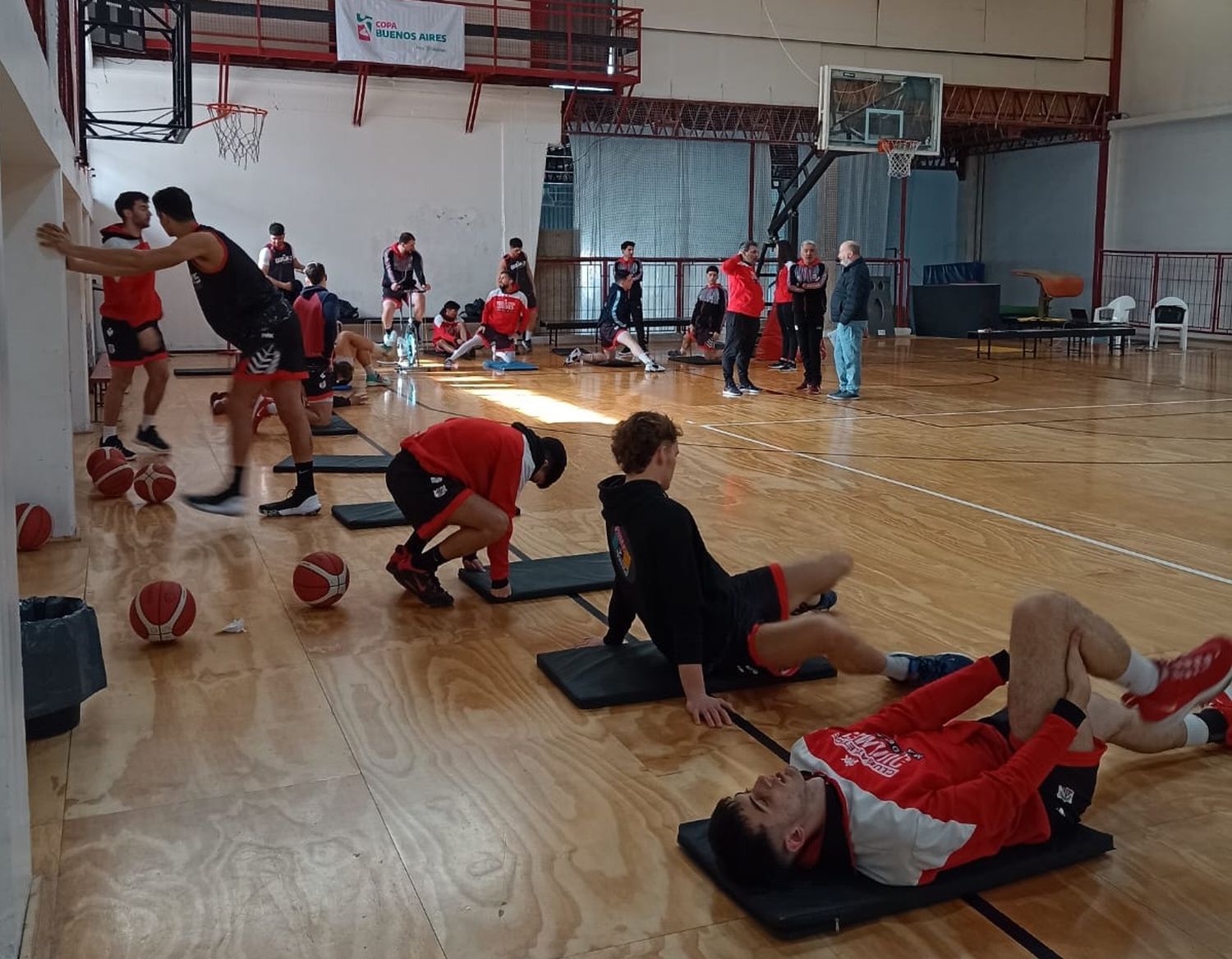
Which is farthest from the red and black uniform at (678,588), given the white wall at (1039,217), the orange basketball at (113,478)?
the white wall at (1039,217)

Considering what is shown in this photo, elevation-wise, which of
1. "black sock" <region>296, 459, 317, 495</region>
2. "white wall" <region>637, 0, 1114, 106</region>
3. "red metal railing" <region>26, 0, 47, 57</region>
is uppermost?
"white wall" <region>637, 0, 1114, 106</region>

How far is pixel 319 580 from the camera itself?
15.3ft

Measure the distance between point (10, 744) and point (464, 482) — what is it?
2.51 metres

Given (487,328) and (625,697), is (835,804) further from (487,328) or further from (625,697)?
(487,328)

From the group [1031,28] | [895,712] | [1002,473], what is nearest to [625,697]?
[895,712]

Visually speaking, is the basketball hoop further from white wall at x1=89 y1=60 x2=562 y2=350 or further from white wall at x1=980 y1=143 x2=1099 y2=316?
white wall at x1=980 y1=143 x2=1099 y2=316

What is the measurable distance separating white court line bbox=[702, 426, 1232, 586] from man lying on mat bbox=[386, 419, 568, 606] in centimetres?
283

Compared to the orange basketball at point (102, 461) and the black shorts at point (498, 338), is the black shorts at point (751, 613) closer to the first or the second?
the orange basketball at point (102, 461)

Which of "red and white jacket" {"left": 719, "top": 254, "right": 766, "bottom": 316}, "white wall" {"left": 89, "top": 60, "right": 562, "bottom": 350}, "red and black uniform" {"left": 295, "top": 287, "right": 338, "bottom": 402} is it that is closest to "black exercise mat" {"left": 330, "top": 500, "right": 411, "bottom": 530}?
"red and black uniform" {"left": 295, "top": 287, "right": 338, "bottom": 402}

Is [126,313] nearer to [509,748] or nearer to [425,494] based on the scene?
[425,494]

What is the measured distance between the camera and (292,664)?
4.14 meters

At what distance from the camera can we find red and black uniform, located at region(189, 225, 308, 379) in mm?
6039

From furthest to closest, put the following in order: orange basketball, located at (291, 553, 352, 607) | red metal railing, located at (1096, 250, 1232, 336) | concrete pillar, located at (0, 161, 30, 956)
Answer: red metal railing, located at (1096, 250, 1232, 336)
orange basketball, located at (291, 553, 352, 607)
concrete pillar, located at (0, 161, 30, 956)

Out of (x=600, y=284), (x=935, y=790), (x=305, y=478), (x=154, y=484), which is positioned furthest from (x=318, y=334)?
(x=600, y=284)
